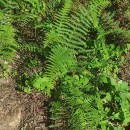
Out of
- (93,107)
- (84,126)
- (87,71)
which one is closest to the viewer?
(84,126)

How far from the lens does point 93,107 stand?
3.95 m

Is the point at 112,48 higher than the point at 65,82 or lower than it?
higher

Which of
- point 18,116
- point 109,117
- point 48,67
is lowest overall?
point 18,116

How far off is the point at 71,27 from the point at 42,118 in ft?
4.53

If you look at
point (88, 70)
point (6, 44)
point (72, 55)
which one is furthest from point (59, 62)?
point (6, 44)

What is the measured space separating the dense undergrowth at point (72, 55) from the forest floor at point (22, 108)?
0.10 metres

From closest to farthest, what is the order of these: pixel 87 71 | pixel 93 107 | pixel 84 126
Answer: pixel 84 126 → pixel 93 107 → pixel 87 71

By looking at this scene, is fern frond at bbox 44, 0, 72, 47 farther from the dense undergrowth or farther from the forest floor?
the forest floor

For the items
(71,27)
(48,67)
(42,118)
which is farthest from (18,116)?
(71,27)

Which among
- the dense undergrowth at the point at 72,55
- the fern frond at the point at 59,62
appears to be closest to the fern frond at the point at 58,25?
the dense undergrowth at the point at 72,55

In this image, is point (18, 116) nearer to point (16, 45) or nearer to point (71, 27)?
point (16, 45)

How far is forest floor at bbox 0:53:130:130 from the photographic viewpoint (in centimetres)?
392

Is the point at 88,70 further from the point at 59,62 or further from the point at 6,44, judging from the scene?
the point at 6,44

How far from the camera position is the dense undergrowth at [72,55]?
395 cm
